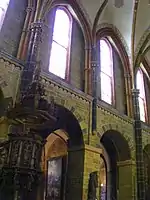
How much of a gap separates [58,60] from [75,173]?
164 inches

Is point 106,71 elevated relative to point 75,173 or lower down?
elevated

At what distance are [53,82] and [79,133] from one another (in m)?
2.00

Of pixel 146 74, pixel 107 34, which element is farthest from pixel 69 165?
pixel 146 74

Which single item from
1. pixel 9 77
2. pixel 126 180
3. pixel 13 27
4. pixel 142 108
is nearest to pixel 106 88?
pixel 142 108

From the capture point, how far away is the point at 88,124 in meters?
10.2

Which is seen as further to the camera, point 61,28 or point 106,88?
point 106,88

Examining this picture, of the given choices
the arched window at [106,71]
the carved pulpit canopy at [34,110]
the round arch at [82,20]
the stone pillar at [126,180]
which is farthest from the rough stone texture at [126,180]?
the carved pulpit canopy at [34,110]

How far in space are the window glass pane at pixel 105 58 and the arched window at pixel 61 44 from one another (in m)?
2.16

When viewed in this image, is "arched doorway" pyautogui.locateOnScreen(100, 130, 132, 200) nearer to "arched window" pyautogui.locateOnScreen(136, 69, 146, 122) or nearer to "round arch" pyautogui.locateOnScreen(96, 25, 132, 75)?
"arched window" pyautogui.locateOnScreen(136, 69, 146, 122)

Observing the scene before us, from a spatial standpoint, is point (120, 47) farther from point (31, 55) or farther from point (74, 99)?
point (31, 55)

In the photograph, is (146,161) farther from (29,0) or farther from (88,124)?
(29,0)

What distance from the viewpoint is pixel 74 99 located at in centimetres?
1012

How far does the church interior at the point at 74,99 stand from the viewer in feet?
22.8

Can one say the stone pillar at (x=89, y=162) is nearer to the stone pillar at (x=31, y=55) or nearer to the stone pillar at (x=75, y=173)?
the stone pillar at (x=75, y=173)
